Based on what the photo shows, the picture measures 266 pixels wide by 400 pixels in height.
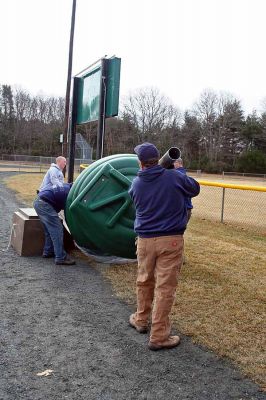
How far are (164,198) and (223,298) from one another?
219 cm

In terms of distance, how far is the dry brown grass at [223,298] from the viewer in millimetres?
Result: 4262

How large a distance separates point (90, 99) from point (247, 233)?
5.23 metres

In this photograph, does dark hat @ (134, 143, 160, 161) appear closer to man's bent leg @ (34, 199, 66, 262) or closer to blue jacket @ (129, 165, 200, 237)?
blue jacket @ (129, 165, 200, 237)

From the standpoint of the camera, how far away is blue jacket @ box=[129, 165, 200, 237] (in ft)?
13.8

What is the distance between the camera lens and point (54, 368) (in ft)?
12.1

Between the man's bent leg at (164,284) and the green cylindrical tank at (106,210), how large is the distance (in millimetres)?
2496

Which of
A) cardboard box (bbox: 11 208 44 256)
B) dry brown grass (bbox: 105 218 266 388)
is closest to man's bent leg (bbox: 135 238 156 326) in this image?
dry brown grass (bbox: 105 218 266 388)

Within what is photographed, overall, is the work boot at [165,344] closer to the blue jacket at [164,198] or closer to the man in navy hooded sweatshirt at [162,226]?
the man in navy hooded sweatshirt at [162,226]

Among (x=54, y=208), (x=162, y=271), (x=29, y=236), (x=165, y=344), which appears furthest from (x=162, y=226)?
(x=29, y=236)

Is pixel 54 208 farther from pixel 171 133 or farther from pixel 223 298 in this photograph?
pixel 171 133

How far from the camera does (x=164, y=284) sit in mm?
4191

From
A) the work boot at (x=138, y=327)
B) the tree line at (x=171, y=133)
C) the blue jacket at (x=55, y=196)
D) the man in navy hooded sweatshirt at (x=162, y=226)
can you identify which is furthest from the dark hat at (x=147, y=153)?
the tree line at (x=171, y=133)

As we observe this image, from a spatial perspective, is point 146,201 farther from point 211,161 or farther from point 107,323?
point 211,161

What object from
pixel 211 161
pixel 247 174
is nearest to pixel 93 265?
pixel 247 174
